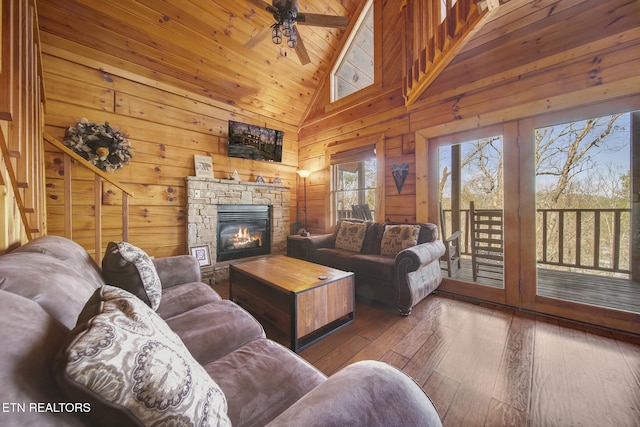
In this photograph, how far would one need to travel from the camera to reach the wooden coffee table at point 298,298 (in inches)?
68.1

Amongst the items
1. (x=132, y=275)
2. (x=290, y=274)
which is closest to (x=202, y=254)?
(x=290, y=274)

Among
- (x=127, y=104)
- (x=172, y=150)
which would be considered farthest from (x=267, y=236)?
(x=127, y=104)

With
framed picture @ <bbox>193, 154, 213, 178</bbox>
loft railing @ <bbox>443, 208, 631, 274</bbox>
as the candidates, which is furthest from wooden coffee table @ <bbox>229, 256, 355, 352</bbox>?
loft railing @ <bbox>443, 208, 631, 274</bbox>

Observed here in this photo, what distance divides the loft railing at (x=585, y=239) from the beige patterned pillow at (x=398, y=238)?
1.18m

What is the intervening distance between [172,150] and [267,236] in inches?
76.5

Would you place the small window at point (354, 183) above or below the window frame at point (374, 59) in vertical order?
below

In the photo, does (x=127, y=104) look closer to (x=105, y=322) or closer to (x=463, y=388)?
(x=105, y=322)

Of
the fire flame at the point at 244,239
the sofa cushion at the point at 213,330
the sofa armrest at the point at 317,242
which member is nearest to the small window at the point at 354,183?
the sofa armrest at the point at 317,242

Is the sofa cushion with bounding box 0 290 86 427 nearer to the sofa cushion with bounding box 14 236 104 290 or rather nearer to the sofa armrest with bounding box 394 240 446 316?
the sofa cushion with bounding box 14 236 104 290

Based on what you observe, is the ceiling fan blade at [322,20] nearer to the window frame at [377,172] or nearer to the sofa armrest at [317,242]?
the window frame at [377,172]

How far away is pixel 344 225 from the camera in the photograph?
354 centimetres

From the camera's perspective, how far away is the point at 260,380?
0.88 meters

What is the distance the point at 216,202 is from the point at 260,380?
10.0 ft

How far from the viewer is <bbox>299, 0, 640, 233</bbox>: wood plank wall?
2000 millimetres
